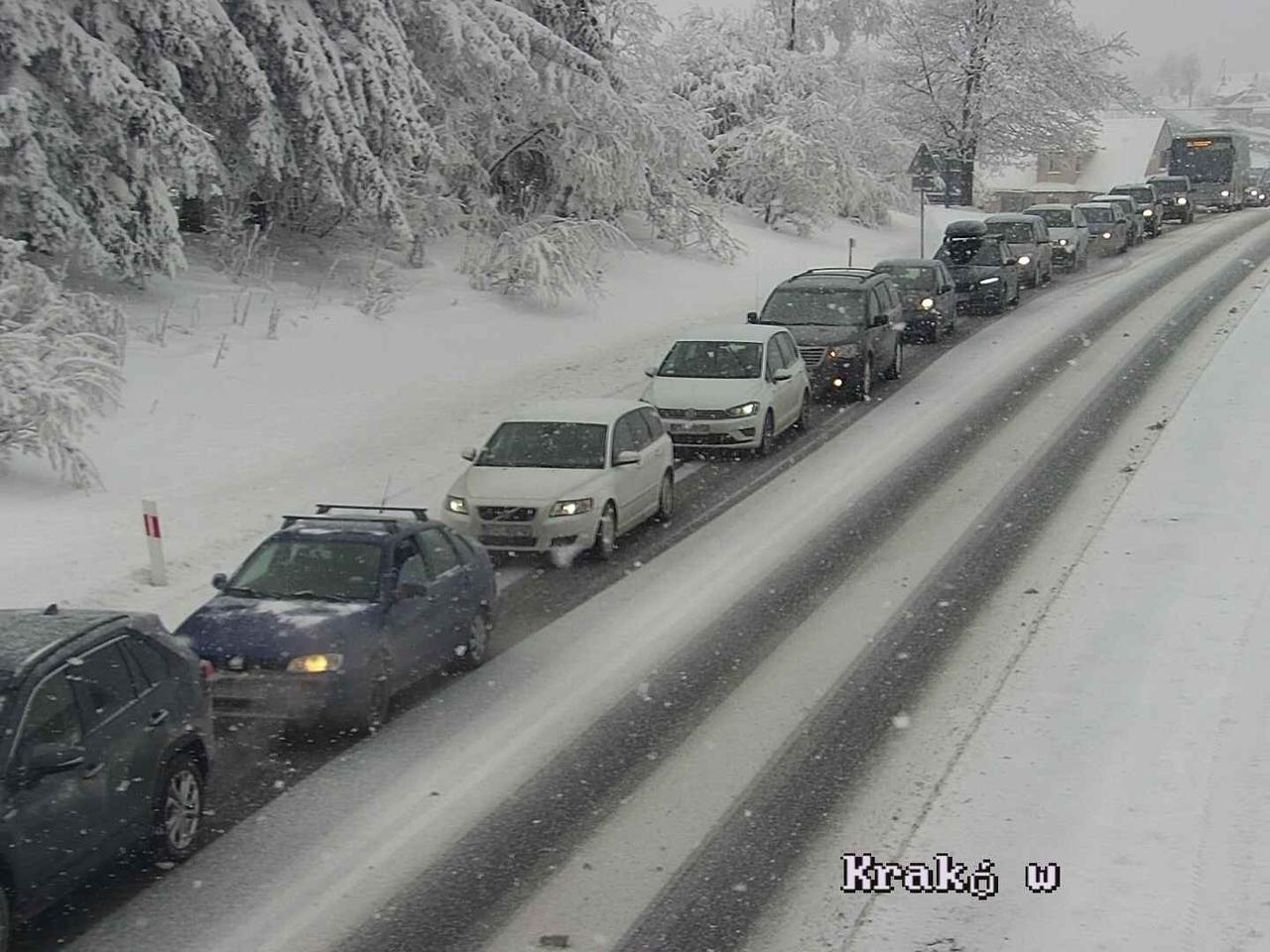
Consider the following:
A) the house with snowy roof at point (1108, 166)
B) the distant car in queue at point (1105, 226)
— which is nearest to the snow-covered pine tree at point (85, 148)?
the distant car in queue at point (1105, 226)

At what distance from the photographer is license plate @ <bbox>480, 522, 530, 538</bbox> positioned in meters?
14.9

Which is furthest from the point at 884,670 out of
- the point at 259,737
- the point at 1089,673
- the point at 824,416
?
the point at 824,416

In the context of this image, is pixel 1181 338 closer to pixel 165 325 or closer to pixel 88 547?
pixel 165 325

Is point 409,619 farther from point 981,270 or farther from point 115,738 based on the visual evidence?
point 981,270

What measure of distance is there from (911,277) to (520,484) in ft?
53.5

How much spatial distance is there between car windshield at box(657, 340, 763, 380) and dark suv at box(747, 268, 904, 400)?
244 cm

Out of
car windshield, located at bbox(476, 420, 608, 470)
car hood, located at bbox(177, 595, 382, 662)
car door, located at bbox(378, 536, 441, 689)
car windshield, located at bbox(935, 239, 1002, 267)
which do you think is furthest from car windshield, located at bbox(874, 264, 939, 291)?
car hood, located at bbox(177, 595, 382, 662)

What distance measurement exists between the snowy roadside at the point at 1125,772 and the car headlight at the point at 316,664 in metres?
3.70

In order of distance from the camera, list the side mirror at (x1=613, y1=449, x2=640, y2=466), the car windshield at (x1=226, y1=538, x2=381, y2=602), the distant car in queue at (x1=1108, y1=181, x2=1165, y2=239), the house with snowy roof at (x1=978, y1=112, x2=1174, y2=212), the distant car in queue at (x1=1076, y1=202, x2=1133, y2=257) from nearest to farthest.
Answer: the car windshield at (x1=226, y1=538, x2=381, y2=602)
the side mirror at (x1=613, y1=449, x2=640, y2=466)
the distant car in queue at (x1=1076, y1=202, x2=1133, y2=257)
the distant car in queue at (x1=1108, y1=181, x2=1165, y2=239)
the house with snowy roof at (x1=978, y1=112, x2=1174, y2=212)

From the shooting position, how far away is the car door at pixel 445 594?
11.6 m

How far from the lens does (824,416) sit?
23078 millimetres

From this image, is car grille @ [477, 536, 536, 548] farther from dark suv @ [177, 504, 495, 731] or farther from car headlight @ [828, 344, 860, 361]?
car headlight @ [828, 344, 860, 361]

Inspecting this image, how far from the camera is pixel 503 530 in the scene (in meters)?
15.0

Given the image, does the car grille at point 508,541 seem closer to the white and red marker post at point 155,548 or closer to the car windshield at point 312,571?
the white and red marker post at point 155,548
